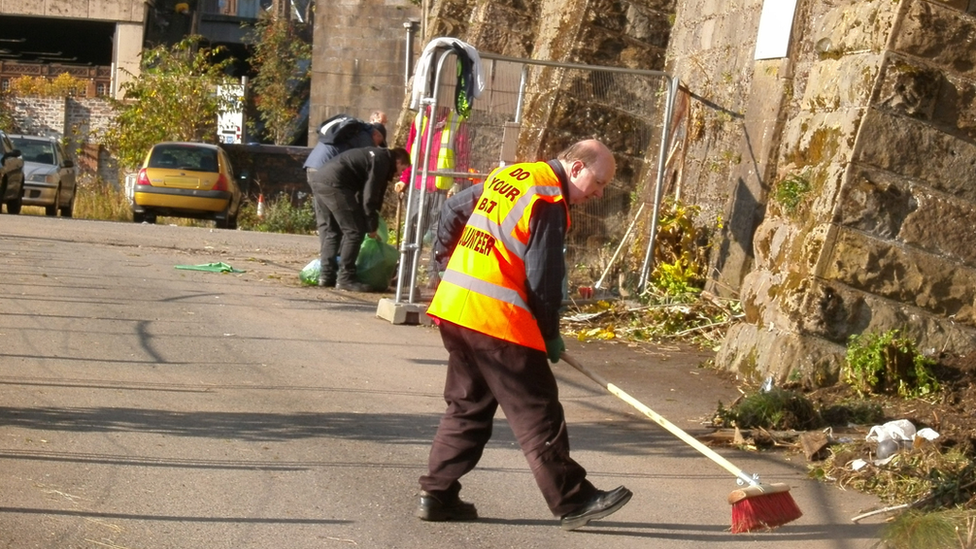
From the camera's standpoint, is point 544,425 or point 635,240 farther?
point 635,240

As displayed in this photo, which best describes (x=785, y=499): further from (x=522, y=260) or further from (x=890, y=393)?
(x=890, y=393)

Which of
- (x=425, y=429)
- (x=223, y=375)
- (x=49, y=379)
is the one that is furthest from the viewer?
(x=223, y=375)

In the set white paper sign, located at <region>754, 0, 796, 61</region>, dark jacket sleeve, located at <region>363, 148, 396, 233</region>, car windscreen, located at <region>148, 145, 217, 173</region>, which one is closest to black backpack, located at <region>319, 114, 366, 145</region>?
dark jacket sleeve, located at <region>363, 148, 396, 233</region>

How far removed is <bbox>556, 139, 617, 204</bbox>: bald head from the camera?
212 inches

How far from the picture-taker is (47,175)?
2538cm

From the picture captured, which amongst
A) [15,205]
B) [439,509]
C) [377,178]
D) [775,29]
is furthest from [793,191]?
[15,205]

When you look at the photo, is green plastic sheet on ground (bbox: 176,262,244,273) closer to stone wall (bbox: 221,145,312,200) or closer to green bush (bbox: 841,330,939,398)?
green bush (bbox: 841,330,939,398)

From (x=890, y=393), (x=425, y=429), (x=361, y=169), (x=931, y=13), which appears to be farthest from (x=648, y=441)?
(x=361, y=169)

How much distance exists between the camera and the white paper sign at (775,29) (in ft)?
36.8

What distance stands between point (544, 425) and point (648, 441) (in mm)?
2113

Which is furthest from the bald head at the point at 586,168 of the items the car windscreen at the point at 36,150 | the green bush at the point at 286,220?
the car windscreen at the point at 36,150

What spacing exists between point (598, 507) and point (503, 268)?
103cm

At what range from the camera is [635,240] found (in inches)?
491

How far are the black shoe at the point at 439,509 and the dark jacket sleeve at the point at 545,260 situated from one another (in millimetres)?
875
